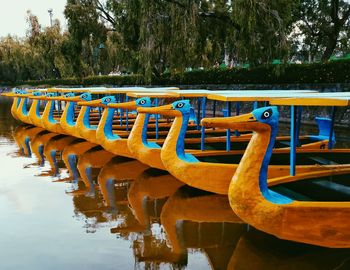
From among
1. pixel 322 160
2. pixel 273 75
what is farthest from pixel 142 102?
pixel 273 75

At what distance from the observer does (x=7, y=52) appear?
49906 mm

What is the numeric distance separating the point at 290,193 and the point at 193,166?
1965 mm

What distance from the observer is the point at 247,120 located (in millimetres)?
5168

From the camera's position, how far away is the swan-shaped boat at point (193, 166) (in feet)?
24.0

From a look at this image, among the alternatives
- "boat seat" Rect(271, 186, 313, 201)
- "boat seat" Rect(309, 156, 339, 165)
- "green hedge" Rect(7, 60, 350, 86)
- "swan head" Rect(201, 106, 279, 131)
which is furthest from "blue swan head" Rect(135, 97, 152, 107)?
"green hedge" Rect(7, 60, 350, 86)

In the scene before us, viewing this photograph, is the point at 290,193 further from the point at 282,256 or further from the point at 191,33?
the point at 191,33

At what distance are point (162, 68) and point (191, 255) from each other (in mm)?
21626

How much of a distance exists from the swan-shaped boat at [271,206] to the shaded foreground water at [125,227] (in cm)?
31

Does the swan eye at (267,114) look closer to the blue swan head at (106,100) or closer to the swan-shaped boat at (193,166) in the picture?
the swan-shaped boat at (193,166)

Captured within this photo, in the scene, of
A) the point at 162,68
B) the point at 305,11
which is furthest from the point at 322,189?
the point at 305,11

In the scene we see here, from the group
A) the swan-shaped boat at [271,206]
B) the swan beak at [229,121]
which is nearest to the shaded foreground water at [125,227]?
the swan-shaped boat at [271,206]

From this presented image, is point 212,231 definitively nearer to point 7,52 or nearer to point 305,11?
point 305,11

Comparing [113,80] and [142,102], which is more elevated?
[142,102]

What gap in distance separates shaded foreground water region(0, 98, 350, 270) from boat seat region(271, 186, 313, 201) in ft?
2.08
